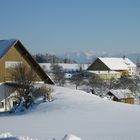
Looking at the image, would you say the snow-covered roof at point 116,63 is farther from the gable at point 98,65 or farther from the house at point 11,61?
the house at point 11,61

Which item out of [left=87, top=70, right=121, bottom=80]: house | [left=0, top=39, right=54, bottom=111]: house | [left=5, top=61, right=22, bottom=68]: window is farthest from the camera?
[left=87, top=70, right=121, bottom=80]: house

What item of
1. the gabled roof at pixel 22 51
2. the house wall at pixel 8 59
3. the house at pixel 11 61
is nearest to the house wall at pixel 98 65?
the gabled roof at pixel 22 51

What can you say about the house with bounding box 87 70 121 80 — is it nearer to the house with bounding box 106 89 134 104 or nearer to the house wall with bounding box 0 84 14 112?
the house with bounding box 106 89 134 104

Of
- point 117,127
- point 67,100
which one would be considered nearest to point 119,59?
point 67,100

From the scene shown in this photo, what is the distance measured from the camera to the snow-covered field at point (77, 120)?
14852 mm

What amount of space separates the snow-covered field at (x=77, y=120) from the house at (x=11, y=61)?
535 centimetres

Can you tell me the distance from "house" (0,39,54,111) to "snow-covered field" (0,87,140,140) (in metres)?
5.35

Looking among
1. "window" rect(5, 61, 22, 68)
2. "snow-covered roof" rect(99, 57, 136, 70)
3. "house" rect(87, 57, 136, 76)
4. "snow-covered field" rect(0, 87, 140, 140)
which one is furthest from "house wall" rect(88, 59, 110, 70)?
"snow-covered field" rect(0, 87, 140, 140)

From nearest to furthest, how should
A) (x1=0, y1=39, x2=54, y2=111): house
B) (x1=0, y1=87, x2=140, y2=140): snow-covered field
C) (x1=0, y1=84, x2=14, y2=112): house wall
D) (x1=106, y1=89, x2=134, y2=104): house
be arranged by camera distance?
1. (x1=0, y1=87, x2=140, y2=140): snow-covered field
2. (x1=0, y1=84, x2=14, y2=112): house wall
3. (x1=0, y1=39, x2=54, y2=111): house
4. (x1=106, y1=89, x2=134, y2=104): house

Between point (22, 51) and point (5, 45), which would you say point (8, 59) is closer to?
point (5, 45)

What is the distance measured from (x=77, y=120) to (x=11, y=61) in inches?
533

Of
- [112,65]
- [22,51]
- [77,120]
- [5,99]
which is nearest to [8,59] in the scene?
[22,51]

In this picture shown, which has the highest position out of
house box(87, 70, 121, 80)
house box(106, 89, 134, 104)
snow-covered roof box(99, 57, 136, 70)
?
snow-covered roof box(99, 57, 136, 70)

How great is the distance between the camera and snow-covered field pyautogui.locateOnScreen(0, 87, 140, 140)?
14.9 metres
